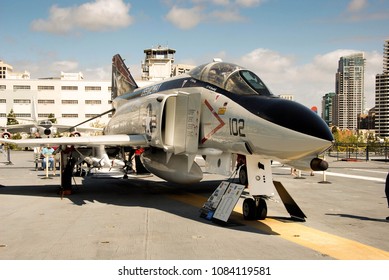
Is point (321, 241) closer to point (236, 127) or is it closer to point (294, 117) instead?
point (294, 117)

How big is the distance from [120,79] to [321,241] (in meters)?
14.6

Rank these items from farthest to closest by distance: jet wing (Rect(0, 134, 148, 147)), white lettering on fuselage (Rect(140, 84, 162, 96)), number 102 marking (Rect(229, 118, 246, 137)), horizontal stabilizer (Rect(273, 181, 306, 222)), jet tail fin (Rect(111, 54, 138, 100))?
jet tail fin (Rect(111, 54, 138, 100)) < white lettering on fuselage (Rect(140, 84, 162, 96)) < jet wing (Rect(0, 134, 148, 147)) < horizontal stabilizer (Rect(273, 181, 306, 222)) < number 102 marking (Rect(229, 118, 246, 137))

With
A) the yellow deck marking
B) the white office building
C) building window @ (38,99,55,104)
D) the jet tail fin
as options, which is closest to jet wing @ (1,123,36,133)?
the jet tail fin

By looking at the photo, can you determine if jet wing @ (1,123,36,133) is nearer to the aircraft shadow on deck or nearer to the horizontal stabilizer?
the aircraft shadow on deck

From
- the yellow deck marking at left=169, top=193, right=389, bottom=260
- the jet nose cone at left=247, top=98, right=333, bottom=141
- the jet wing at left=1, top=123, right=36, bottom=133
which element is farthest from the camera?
the jet wing at left=1, top=123, right=36, bottom=133

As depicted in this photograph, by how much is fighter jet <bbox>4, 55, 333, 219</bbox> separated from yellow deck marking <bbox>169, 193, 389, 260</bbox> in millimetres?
585

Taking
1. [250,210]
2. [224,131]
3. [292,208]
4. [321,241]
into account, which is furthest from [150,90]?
[321,241]

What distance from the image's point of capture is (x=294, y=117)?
24.5 feet

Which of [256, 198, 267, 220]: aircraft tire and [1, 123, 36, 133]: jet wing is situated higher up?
[1, 123, 36, 133]: jet wing

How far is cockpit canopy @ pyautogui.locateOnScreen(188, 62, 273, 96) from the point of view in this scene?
29.9ft

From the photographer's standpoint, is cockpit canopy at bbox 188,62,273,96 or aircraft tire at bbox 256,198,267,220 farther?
aircraft tire at bbox 256,198,267,220

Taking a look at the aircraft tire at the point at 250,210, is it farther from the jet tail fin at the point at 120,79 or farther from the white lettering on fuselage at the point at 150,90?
the jet tail fin at the point at 120,79

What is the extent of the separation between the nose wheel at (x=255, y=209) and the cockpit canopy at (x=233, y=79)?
7.82 ft
